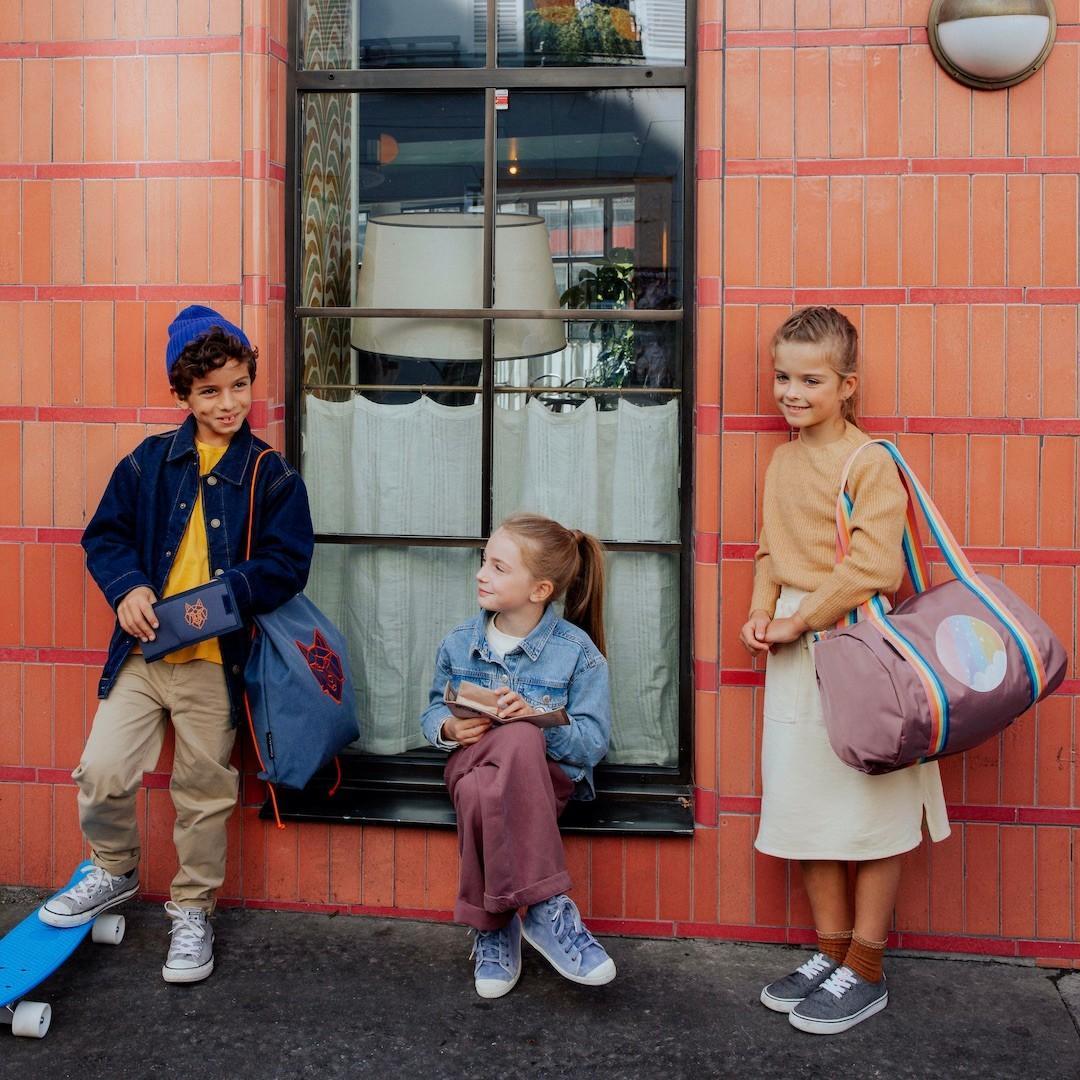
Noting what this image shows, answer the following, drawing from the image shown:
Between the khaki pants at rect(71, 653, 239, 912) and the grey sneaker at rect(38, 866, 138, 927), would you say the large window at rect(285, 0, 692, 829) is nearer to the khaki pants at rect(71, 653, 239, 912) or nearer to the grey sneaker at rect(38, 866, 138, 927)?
the khaki pants at rect(71, 653, 239, 912)

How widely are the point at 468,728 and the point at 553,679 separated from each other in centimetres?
27

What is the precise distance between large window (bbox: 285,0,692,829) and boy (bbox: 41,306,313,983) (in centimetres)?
38

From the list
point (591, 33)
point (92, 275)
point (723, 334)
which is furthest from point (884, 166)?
point (92, 275)

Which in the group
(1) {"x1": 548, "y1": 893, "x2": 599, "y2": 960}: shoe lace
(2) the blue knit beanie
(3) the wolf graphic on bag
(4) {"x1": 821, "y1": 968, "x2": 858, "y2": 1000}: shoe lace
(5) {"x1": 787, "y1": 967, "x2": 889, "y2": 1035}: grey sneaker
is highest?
(2) the blue knit beanie

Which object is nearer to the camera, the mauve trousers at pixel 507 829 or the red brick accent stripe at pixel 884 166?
the mauve trousers at pixel 507 829

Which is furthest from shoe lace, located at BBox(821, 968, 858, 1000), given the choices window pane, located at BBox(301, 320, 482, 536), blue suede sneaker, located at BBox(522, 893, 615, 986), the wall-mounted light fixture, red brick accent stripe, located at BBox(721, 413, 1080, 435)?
the wall-mounted light fixture

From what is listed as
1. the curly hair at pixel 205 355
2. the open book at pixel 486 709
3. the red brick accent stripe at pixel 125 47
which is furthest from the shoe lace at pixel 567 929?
the red brick accent stripe at pixel 125 47

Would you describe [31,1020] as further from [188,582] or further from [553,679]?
[553,679]

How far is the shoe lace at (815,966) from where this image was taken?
333cm

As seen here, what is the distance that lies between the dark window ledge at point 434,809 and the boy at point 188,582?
315 mm

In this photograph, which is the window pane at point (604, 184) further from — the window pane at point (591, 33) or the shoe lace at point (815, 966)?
the shoe lace at point (815, 966)

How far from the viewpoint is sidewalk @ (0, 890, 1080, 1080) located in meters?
3.02

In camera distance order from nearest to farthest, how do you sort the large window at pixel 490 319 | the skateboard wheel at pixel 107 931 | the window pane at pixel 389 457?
the skateboard wheel at pixel 107 931
the large window at pixel 490 319
the window pane at pixel 389 457

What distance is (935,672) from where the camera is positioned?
2963mm
